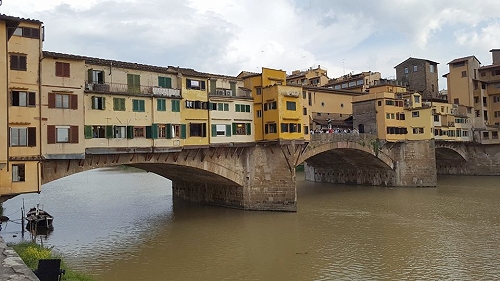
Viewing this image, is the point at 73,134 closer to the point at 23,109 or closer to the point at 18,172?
the point at 23,109

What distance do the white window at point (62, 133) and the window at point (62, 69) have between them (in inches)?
128

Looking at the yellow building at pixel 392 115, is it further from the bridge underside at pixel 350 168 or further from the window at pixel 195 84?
the window at pixel 195 84

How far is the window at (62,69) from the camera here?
981 inches

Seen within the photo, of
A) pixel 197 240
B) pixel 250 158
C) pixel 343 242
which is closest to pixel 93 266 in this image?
pixel 197 240

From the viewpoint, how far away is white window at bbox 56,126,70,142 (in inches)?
977

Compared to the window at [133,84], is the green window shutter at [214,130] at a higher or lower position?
lower

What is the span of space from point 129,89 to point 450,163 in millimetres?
59774

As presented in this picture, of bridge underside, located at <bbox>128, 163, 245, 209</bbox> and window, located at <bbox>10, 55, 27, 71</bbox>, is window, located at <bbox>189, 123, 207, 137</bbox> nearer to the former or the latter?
bridge underside, located at <bbox>128, 163, 245, 209</bbox>

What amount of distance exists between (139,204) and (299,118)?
18.9 m

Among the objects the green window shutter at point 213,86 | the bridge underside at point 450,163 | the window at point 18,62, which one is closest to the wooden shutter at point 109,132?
the window at point 18,62

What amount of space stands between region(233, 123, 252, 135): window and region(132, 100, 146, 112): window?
857cm

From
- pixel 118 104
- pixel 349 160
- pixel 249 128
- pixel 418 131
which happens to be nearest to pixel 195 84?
pixel 249 128

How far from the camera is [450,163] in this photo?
69812 millimetres

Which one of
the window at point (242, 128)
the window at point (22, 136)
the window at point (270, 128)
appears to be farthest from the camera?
the window at point (270, 128)
